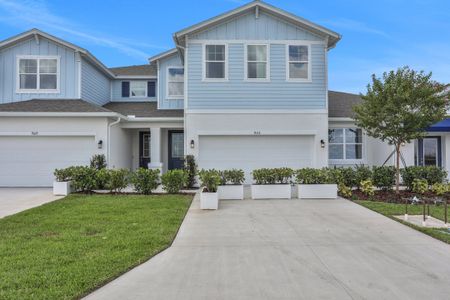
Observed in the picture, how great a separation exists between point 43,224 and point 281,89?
10.3m

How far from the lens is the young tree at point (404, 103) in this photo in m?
11.4

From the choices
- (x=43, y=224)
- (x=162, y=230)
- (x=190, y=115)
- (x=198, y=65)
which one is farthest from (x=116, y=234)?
(x=198, y=65)

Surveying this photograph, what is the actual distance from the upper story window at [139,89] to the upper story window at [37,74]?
14.9ft

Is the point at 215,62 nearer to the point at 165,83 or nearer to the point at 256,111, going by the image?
the point at 256,111

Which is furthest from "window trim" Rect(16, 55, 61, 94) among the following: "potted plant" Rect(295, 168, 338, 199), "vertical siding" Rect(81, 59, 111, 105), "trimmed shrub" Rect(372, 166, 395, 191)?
"trimmed shrub" Rect(372, 166, 395, 191)

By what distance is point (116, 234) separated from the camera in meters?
7.00

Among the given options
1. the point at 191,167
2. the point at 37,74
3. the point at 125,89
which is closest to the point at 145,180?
the point at 191,167

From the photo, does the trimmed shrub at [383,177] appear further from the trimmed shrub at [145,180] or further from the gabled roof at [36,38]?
the gabled roof at [36,38]

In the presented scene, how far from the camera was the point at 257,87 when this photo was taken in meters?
14.9

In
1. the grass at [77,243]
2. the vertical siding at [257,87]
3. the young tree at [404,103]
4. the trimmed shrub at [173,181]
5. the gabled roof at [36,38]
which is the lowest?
the grass at [77,243]

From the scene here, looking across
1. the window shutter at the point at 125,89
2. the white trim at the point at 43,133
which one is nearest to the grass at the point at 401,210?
the white trim at the point at 43,133

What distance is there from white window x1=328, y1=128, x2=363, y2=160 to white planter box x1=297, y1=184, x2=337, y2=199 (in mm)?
4593

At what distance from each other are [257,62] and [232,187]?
19.0 ft

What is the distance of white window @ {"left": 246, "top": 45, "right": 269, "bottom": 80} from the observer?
14914 millimetres
